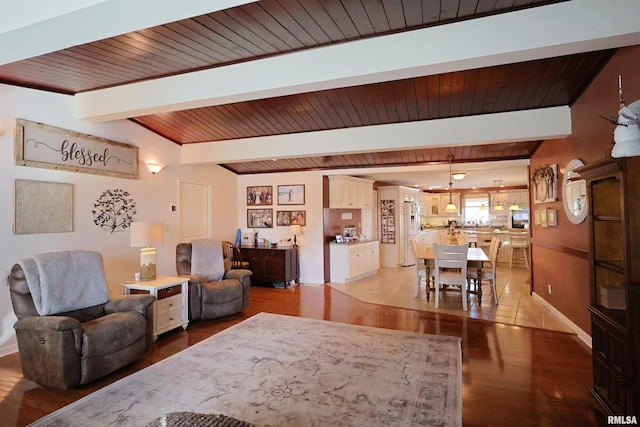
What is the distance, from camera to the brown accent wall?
273 cm

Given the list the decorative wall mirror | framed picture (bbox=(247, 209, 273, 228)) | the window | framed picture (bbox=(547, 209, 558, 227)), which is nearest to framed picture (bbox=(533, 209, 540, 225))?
framed picture (bbox=(547, 209, 558, 227))

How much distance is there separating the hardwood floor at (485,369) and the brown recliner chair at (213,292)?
138mm

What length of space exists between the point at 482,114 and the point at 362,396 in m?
3.44

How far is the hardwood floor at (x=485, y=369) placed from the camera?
89.6 inches

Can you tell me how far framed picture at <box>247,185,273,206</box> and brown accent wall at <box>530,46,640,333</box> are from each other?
5057mm

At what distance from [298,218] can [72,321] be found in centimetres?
479

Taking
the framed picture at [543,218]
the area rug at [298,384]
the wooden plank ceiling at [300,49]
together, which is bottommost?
the area rug at [298,384]

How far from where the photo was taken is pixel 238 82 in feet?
9.73

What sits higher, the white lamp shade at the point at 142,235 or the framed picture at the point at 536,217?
the framed picture at the point at 536,217

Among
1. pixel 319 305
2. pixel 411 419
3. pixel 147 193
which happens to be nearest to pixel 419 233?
pixel 319 305

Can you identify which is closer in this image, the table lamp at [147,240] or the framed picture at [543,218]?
the table lamp at [147,240]

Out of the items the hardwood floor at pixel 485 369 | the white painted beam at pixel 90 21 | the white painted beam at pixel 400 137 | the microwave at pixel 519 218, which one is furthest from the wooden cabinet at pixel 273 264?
the microwave at pixel 519 218

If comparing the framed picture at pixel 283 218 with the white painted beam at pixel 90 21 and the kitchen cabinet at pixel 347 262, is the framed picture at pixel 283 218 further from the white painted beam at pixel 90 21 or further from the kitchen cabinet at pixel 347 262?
the white painted beam at pixel 90 21

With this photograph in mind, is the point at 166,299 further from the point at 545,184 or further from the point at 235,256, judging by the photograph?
the point at 545,184
